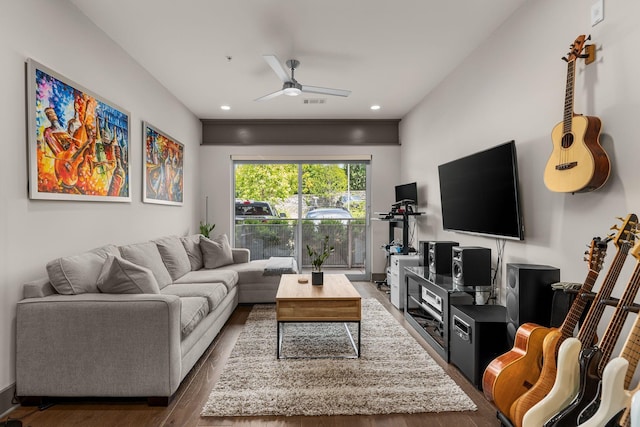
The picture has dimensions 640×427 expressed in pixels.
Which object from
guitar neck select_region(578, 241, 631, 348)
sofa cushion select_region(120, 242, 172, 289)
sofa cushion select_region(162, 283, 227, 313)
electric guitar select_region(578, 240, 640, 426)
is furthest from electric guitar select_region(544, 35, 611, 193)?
sofa cushion select_region(120, 242, 172, 289)

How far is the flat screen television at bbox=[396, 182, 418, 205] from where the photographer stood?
5.06 metres

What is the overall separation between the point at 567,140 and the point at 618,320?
102cm

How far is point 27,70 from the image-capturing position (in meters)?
2.26

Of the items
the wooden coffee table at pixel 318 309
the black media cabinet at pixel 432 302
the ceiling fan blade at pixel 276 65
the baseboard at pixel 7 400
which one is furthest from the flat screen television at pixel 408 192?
the baseboard at pixel 7 400

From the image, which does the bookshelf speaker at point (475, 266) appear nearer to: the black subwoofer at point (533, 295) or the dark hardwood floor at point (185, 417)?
the black subwoofer at point (533, 295)

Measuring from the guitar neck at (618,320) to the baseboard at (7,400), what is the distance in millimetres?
3107

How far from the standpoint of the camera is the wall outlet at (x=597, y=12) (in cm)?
197

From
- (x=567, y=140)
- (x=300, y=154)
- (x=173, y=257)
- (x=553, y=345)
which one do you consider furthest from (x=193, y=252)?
(x=567, y=140)

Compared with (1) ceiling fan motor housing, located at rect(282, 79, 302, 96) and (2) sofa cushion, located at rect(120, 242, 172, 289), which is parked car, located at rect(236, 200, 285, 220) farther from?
(1) ceiling fan motor housing, located at rect(282, 79, 302, 96)

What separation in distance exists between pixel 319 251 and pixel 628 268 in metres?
4.71

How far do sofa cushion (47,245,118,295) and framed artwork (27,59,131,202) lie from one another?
460mm

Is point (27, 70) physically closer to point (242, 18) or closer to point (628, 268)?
point (242, 18)

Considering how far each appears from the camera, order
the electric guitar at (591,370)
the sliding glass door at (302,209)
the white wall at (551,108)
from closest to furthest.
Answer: the electric guitar at (591,370) → the white wall at (551,108) → the sliding glass door at (302,209)

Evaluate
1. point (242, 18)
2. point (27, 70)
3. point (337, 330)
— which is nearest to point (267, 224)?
point (337, 330)
